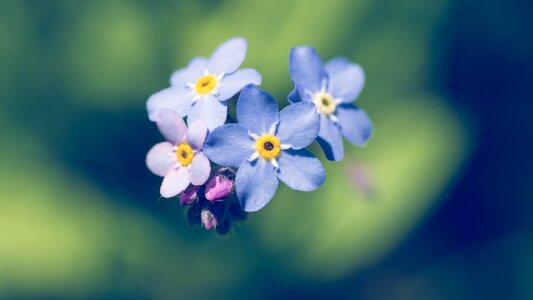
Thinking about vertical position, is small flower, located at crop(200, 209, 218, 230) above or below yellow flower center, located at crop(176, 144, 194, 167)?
below

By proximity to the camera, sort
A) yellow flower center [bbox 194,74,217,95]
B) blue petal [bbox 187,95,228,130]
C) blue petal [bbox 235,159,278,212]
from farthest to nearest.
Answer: yellow flower center [bbox 194,74,217,95] → blue petal [bbox 187,95,228,130] → blue petal [bbox 235,159,278,212]

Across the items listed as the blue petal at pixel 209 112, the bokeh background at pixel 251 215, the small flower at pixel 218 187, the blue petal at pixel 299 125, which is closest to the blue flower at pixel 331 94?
the blue petal at pixel 299 125

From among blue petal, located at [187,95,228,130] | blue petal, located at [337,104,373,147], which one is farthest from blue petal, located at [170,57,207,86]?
blue petal, located at [337,104,373,147]

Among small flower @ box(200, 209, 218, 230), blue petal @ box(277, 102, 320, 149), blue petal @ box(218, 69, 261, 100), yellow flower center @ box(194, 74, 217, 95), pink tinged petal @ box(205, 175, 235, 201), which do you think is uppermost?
yellow flower center @ box(194, 74, 217, 95)

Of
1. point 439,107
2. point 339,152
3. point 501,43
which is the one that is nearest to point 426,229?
point 439,107

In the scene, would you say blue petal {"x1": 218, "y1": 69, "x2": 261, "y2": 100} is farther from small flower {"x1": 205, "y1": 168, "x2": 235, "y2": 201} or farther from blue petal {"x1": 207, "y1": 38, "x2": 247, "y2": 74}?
small flower {"x1": 205, "y1": 168, "x2": 235, "y2": 201}

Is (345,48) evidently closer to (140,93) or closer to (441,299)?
(140,93)

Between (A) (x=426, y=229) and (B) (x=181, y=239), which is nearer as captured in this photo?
(B) (x=181, y=239)
